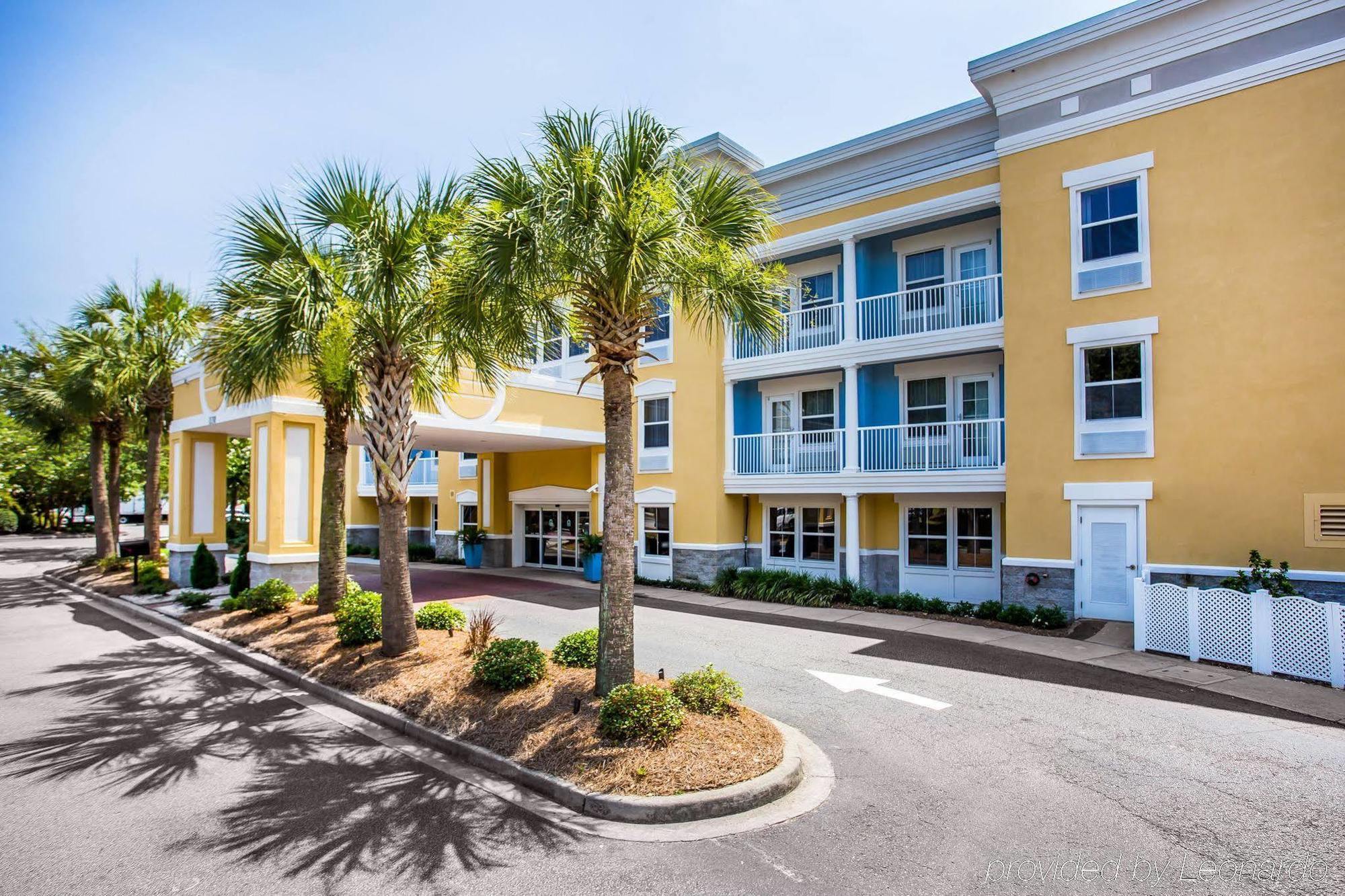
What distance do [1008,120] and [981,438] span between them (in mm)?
6568

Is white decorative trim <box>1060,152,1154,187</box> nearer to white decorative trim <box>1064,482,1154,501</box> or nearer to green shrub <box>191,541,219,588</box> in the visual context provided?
white decorative trim <box>1064,482,1154,501</box>

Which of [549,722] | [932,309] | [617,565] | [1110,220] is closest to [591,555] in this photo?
[932,309]

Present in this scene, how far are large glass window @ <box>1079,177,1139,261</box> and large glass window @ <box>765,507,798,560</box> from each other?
9166mm

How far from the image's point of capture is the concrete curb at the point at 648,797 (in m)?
5.42

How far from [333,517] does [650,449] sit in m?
9.95

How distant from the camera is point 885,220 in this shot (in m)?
16.6

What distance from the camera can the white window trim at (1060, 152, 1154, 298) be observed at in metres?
12.9

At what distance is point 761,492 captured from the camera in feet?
60.7

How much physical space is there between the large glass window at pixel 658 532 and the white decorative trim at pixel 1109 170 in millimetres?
11985

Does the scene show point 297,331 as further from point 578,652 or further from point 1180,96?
point 1180,96

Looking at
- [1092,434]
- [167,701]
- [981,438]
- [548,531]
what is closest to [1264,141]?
[1092,434]

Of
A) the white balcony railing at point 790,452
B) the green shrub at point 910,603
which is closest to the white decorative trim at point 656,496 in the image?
the white balcony railing at point 790,452

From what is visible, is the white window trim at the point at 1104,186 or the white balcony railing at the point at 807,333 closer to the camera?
the white window trim at the point at 1104,186

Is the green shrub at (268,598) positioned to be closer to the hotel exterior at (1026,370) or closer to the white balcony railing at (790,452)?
the hotel exterior at (1026,370)
